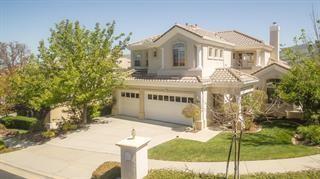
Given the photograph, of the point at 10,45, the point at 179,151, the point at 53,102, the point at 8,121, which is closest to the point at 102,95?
the point at 53,102

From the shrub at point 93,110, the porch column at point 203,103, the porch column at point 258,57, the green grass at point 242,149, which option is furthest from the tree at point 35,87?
the porch column at point 258,57

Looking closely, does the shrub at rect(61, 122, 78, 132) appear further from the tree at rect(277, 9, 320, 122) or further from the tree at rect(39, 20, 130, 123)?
the tree at rect(277, 9, 320, 122)

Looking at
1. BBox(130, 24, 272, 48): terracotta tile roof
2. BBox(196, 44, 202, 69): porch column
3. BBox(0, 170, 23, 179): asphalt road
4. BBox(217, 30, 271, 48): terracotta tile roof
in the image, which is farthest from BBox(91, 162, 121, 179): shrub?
BBox(217, 30, 271, 48): terracotta tile roof

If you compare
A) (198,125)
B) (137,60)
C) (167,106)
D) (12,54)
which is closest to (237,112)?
(198,125)

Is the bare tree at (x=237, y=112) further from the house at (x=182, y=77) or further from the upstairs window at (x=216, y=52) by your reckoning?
the upstairs window at (x=216, y=52)

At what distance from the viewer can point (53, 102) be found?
62.9 feet

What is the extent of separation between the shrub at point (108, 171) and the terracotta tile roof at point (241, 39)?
2049 centimetres

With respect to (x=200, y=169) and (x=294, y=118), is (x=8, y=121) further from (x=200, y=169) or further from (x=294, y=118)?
(x=294, y=118)

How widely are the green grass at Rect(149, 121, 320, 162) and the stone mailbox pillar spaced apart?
3020 mm

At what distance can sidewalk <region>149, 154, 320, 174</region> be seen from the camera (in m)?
11.9

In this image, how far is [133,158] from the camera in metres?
11.0

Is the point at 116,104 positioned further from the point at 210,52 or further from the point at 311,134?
the point at 311,134

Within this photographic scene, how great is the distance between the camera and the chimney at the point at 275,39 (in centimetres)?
3291

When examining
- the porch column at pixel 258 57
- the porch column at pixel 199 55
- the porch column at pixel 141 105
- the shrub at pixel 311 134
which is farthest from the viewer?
the porch column at pixel 258 57
